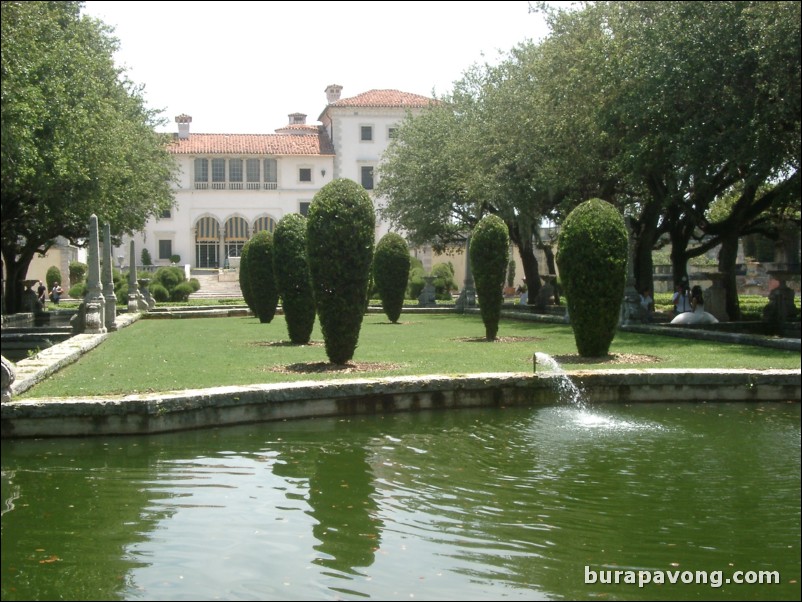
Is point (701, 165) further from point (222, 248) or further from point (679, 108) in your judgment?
point (222, 248)

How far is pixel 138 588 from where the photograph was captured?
482 cm

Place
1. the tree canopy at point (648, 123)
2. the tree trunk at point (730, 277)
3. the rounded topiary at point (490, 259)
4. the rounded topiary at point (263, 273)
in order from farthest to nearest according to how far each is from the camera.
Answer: the tree trunk at point (730, 277)
the rounded topiary at point (263, 273)
the tree canopy at point (648, 123)
the rounded topiary at point (490, 259)

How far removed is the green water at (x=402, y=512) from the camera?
492 cm

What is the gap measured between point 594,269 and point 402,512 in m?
7.70

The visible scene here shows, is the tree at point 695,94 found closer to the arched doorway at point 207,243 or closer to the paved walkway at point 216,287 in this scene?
the paved walkway at point 216,287

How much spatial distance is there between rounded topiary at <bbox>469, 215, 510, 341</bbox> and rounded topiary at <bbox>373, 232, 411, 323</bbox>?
248 inches

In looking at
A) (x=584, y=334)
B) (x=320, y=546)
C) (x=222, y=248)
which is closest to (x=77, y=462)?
(x=320, y=546)

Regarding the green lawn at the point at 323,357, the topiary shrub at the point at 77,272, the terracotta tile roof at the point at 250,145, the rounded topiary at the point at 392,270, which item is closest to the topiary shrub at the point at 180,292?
the topiary shrub at the point at 77,272

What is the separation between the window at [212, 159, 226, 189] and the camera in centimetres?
6066

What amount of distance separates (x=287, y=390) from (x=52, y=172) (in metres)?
13.5

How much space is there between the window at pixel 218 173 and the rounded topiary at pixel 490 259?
4593 cm

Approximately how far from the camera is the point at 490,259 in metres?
16.9

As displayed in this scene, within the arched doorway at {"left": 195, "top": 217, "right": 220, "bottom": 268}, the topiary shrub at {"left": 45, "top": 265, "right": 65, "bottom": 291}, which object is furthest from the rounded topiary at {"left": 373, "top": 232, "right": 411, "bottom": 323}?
the arched doorway at {"left": 195, "top": 217, "right": 220, "bottom": 268}

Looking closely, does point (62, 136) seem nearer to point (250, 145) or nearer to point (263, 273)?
point (263, 273)
